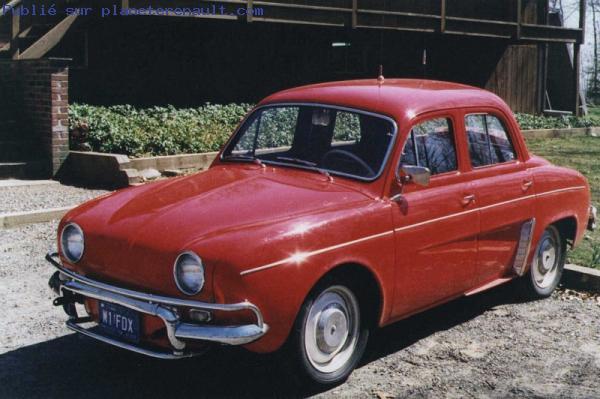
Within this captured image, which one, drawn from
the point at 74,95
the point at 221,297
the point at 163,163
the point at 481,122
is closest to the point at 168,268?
the point at 221,297

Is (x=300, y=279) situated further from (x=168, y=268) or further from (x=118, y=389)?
(x=118, y=389)

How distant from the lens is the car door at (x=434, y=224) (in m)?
5.04

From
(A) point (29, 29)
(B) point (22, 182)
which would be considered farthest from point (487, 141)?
(A) point (29, 29)

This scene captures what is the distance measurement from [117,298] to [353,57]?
16.8 metres

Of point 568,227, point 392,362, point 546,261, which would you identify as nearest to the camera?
point 392,362

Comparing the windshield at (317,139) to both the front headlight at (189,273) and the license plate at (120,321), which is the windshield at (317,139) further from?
the license plate at (120,321)

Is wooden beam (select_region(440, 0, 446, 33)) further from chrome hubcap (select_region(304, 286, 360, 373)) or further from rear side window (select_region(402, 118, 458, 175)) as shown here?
chrome hubcap (select_region(304, 286, 360, 373))

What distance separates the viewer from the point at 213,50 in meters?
17.3

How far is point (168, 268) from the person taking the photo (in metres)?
4.21

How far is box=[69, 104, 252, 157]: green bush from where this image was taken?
40.0ft

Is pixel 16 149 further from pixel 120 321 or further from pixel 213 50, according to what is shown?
pixel 120 321

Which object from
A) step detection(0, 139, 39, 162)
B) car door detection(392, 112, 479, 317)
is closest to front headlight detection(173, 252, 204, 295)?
car door detection(392, 112, 479, 317)

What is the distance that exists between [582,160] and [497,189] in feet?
31.9

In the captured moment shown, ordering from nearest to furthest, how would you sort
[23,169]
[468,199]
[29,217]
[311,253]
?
[311,253], [468,199], [29,217], [23,169]
